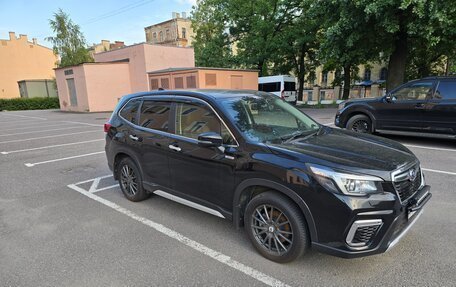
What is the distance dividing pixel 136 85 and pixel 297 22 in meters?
15.2

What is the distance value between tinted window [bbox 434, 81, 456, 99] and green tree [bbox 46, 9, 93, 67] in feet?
117

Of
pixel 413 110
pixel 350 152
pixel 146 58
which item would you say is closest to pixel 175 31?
pixel 146 58

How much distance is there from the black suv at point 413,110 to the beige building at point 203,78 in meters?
10.3

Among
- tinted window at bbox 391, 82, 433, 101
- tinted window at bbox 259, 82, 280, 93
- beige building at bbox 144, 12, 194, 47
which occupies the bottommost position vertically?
tinted window at bbox 259, 82, 280, 93

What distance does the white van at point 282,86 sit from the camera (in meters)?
24.5

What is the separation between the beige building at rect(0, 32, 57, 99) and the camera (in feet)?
129

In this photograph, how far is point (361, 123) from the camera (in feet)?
29.0

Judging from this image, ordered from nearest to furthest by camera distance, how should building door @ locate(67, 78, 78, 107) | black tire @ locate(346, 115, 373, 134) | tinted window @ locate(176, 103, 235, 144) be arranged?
tinted window @ locate(176, 103, 235, 144)
black tire @ locate(346, 115, 373, 134)
building door @ locate(67, 78, 78, 107)

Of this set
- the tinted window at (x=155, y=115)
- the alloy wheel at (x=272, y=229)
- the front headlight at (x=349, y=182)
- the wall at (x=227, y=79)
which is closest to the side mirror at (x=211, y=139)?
the alloy wheel at (x=272, y=229)

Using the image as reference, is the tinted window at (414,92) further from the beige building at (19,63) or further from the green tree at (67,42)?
the beige building at (19,63)

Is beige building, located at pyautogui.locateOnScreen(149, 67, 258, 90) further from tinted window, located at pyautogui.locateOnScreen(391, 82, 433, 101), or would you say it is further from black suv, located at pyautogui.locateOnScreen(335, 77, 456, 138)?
tinted window, located at pyautogui.locateOnScreen(391, 82, 433, 101)

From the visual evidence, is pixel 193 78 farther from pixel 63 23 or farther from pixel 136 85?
pixel 63 23

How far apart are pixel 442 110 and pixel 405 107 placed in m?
0.82

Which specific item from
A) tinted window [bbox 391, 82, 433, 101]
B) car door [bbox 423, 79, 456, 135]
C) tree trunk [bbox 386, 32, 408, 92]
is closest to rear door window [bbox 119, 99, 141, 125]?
tinted window [bbox 391, 82, 433, 101]
